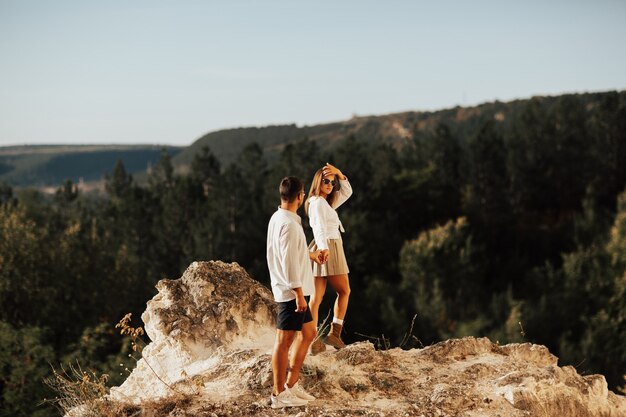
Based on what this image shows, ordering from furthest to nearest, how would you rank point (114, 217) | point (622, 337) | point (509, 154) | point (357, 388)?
point (509, 154), point (114, 217), point (622, 337), point (357, 388)

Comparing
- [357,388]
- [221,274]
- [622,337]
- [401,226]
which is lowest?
[622,337]

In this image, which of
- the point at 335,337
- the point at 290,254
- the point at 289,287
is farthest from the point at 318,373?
the point at 290,254

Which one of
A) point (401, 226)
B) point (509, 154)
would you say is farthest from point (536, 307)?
point (509, 154)

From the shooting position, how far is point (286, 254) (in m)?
7.38

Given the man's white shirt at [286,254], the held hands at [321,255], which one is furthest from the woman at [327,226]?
the man's white shirt at [286,254]

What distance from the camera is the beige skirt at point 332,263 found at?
9.07 meters

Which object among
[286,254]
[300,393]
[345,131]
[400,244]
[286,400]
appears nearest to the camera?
[286,254]

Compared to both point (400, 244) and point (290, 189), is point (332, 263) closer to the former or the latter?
point (290, 189)

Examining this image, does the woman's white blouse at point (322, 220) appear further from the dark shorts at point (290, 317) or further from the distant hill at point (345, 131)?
the distant hill at point (345, 131)

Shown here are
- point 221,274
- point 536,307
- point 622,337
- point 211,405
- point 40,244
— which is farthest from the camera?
point 536,307

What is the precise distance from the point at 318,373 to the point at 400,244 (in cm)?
5474

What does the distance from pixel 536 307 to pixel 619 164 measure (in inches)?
1458

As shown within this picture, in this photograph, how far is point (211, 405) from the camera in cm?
792

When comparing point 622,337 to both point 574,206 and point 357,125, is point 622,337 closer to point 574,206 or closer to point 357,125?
point 574,206
